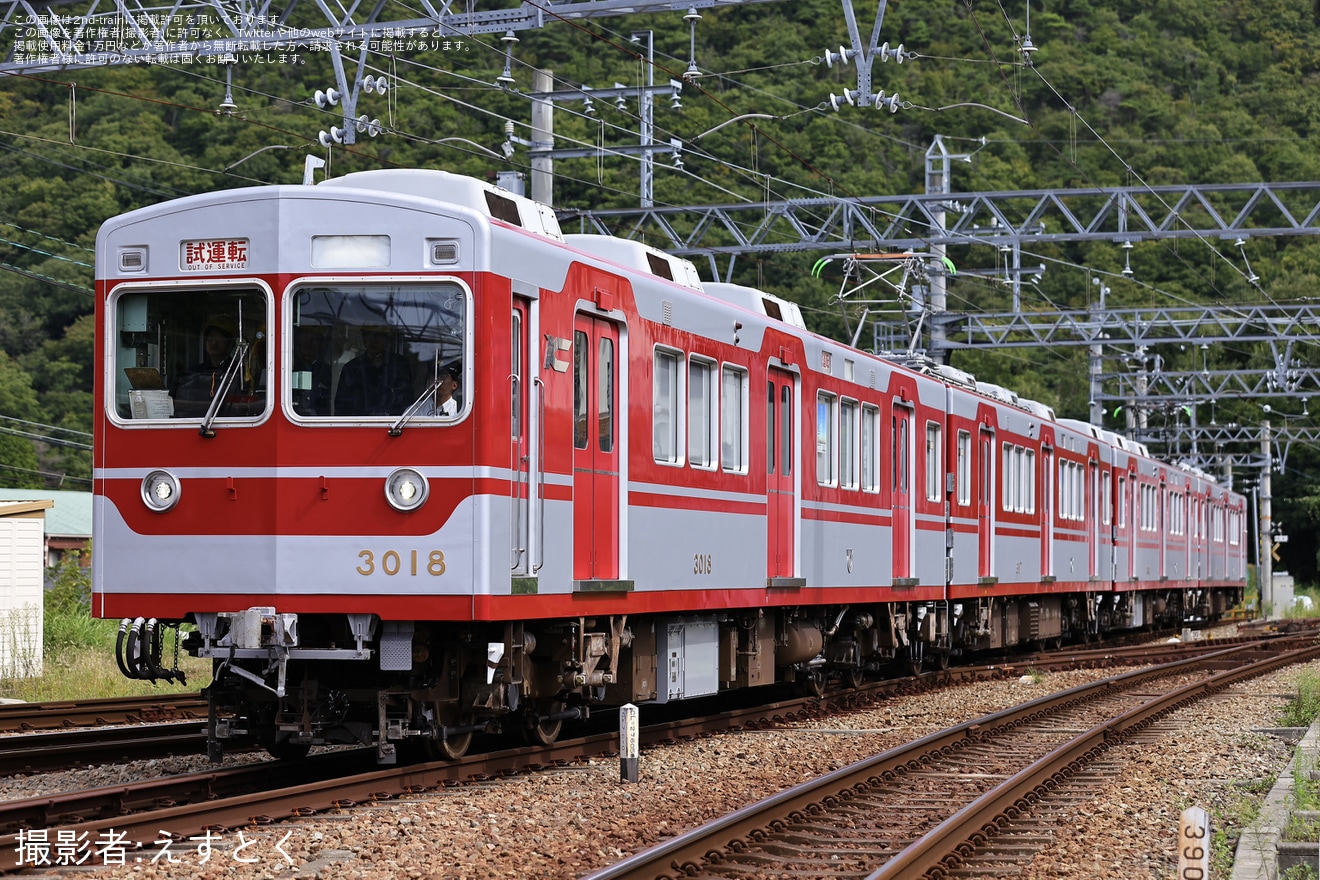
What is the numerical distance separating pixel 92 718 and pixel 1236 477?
7873 cm

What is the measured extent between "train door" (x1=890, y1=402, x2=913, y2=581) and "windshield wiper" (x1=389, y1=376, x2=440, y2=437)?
9152mm

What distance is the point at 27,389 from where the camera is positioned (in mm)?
52562

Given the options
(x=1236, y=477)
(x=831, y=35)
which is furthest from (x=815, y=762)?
(x=1236, y=477)

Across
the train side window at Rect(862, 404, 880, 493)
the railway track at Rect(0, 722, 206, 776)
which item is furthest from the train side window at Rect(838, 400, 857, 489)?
the railway track at Rect(0, 722, 206, 776)

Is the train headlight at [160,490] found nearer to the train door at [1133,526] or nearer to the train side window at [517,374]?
the train side window at [517,374]

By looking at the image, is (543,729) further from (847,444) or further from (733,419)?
(847,444)

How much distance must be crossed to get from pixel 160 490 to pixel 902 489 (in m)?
10.2

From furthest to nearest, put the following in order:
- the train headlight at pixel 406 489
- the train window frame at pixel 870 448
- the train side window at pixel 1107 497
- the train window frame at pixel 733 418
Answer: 1. the train side window at pixel 1107 497
2. the train window frame at pixel 870 448
3. the train window frame at pixel 733 418
4. the train headlight at pixel 406 489

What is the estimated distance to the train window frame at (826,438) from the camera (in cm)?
1612

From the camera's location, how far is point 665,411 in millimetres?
12773

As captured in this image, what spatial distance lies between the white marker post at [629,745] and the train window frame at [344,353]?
Result: 2.20 meters

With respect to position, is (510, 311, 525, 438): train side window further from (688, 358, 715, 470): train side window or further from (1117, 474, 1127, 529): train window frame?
(1117, 474, 1127, 529): train window frame

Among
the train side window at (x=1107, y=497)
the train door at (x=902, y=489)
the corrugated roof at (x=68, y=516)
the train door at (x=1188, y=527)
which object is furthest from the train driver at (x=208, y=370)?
the corrugated roof at (x=68, y=516)

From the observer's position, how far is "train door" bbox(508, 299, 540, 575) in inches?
409
